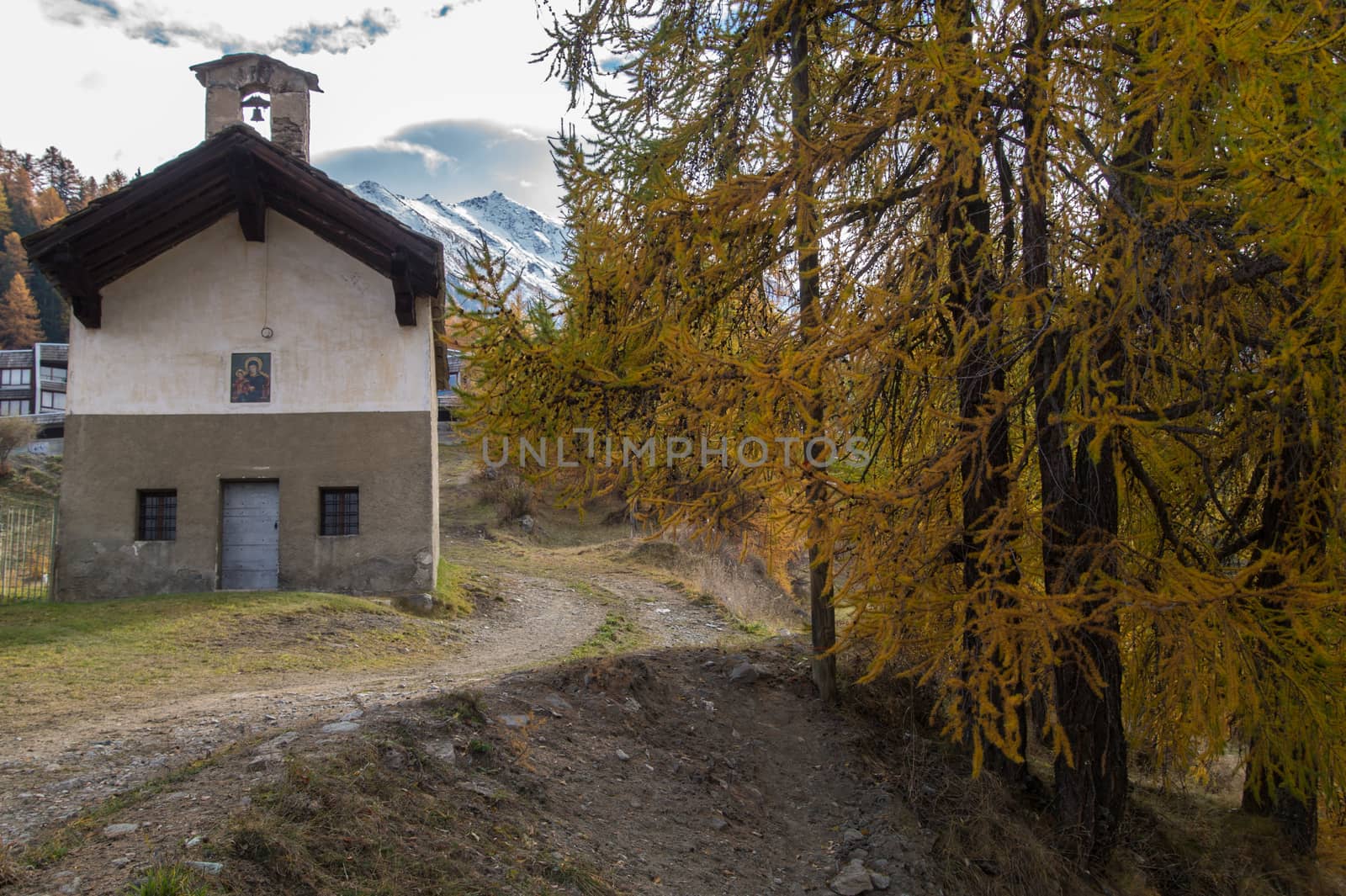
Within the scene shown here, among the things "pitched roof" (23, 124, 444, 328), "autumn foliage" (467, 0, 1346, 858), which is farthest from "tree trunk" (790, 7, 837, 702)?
"pitched roof" (23, 124, 444, 328)

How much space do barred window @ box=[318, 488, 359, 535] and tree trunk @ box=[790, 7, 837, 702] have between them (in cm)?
881

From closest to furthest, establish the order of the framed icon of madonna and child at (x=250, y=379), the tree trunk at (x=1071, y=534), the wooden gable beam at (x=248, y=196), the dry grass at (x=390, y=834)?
the dry grass at (x=390, y=834)
the tree trunk at (x=1071, y=534)
the wooden gable beam at (x=248, y=196)
the framed icon of madonna and child at (x=250, y=379)

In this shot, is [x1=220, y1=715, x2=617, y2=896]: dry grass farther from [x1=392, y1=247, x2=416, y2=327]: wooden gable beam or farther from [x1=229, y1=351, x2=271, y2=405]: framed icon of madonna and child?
[x1=229, y1=351, x2=271, y2=405]: framed icon of madonna and child

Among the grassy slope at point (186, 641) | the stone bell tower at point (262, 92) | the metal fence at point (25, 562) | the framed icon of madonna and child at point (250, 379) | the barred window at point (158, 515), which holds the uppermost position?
the stone bell tower at point (262, 92)

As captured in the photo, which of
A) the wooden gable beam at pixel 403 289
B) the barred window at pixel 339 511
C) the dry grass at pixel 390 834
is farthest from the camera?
the barred window at pixel 339 511

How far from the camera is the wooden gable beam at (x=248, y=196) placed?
13.0m

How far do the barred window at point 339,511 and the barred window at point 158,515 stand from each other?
2263 millimetres

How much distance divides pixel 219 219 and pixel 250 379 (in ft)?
8.81

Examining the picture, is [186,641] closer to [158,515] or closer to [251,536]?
[251,536]

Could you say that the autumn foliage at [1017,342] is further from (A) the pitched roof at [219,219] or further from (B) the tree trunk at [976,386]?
(A) the pitched roof at [219,219]

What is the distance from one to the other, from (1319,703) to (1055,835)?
211 cm

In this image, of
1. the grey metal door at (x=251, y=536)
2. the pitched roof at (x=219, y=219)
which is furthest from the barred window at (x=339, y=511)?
the pitched roof at (x=219, y=219)

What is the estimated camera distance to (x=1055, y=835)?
6.24 m

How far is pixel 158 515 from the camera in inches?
532
